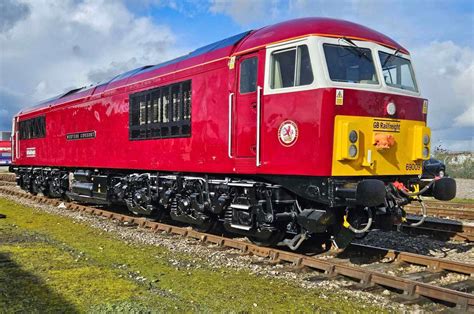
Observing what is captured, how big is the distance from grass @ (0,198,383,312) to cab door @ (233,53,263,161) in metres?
2.09

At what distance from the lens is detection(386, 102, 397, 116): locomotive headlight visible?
25.8 feet

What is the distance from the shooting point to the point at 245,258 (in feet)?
28.3

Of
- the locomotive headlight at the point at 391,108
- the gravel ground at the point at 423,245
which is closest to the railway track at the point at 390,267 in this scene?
the gravel ground at the point at 423,245

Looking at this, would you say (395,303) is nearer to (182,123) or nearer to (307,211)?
(307,211)

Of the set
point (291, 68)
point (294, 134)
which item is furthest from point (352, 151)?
point (291, 68)

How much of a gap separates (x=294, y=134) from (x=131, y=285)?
3254 millimetres

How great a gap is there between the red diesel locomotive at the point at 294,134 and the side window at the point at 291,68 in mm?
19

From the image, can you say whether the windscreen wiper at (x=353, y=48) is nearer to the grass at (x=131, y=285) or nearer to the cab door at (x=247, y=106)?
the cab door at (x=247, y=106)

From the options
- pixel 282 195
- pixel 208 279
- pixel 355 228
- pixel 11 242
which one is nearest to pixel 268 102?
pixel 282 195

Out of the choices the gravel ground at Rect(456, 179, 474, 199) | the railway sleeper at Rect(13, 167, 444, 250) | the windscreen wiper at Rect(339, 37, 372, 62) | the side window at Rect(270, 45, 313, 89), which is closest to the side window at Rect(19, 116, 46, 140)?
the railway sleeper at Rect(13, 167, 444, 250)

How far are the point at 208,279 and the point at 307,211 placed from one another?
6.12 feet

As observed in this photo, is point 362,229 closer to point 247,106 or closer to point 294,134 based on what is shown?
point 294,134

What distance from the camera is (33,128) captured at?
20578mm

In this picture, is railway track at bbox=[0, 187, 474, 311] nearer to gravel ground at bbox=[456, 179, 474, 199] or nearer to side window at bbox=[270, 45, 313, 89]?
side window at bbox=[270, 45, 313, 89]
